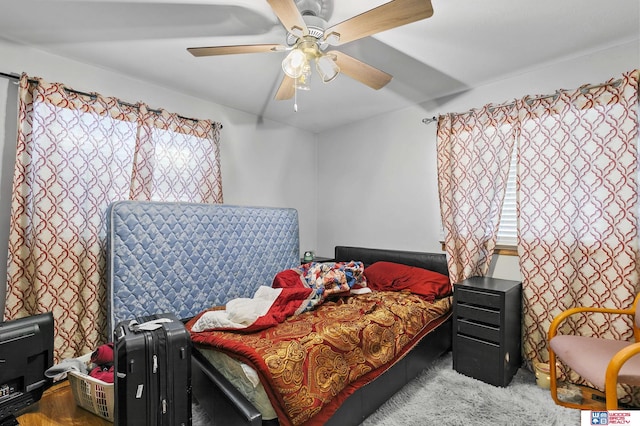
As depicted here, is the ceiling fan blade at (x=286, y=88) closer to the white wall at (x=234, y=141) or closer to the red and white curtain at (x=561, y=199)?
the white wall at (x=234, y=141)

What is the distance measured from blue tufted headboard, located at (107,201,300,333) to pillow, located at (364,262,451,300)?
38.8 inches

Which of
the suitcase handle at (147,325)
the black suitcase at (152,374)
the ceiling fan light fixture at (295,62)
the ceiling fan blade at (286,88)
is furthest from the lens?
the ceiling fan blade at (286,88)

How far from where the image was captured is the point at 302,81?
194cm

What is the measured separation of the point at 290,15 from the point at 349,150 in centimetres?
269

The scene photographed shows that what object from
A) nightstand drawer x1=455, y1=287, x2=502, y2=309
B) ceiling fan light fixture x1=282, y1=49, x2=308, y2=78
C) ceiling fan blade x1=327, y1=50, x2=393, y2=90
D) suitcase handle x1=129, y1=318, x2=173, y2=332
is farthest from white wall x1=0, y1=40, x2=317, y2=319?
nightstand drawer x1=455, y1=287, x2=502, y2=309

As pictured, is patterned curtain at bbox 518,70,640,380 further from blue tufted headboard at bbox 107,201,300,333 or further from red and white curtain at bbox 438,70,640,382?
blue tufted headboard at bbox 107,201,300,333

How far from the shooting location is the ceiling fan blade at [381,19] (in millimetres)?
1389

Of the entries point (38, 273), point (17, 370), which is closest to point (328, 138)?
point (38, 273)

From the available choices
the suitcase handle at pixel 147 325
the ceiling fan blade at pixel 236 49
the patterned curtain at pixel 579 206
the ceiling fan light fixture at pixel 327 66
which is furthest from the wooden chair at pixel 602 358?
the ceiling fan blade at pixel 236 49

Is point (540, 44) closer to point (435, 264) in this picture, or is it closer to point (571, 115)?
point (571, 115)

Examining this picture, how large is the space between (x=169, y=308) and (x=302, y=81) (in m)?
1.99

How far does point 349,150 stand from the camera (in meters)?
4.16

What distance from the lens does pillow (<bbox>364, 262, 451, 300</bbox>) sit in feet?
9.45

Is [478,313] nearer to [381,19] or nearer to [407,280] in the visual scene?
[407,280]
